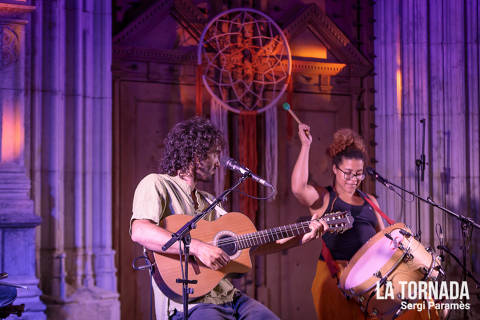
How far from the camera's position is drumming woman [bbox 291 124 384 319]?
490cm

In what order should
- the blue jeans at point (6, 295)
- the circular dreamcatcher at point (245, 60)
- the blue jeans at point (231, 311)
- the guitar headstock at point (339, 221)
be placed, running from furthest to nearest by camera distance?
the circular dreamcatcher at point (245, 60) < the guitar headstock at point (339, 221) < the blue jeans at point (231, 311) < the blue jeans at point (6, 295)

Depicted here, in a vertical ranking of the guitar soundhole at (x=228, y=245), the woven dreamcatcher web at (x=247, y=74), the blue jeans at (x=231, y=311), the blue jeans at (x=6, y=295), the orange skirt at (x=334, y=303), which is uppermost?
the woven dreamcatcher web at (x=247, y=74)

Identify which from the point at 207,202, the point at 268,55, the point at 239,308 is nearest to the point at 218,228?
the point at 207,202

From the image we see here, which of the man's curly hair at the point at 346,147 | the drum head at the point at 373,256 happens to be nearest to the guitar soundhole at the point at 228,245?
the drum head at the point at 373,256

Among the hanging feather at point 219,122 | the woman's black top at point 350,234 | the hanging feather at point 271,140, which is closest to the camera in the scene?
the woman's black top at point 350,234

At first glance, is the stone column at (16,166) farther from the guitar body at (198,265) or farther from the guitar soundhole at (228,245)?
the guitar soundhole at (228,245)

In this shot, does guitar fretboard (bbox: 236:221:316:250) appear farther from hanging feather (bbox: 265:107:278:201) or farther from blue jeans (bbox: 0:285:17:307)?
hanging feather (bbox: 265:107:278:201)

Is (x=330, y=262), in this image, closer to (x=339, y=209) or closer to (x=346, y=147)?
(x=339, y=209)

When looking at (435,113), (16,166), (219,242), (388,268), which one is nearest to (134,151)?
(16,166)

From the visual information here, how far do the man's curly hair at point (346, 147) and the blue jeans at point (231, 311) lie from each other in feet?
6.59

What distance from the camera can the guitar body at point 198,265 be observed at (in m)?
3.71

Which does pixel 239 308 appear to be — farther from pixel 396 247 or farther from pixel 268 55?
pixel 268 55

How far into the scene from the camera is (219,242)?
3912mm

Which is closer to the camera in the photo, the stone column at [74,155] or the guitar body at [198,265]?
the guitar body at [198,265]
